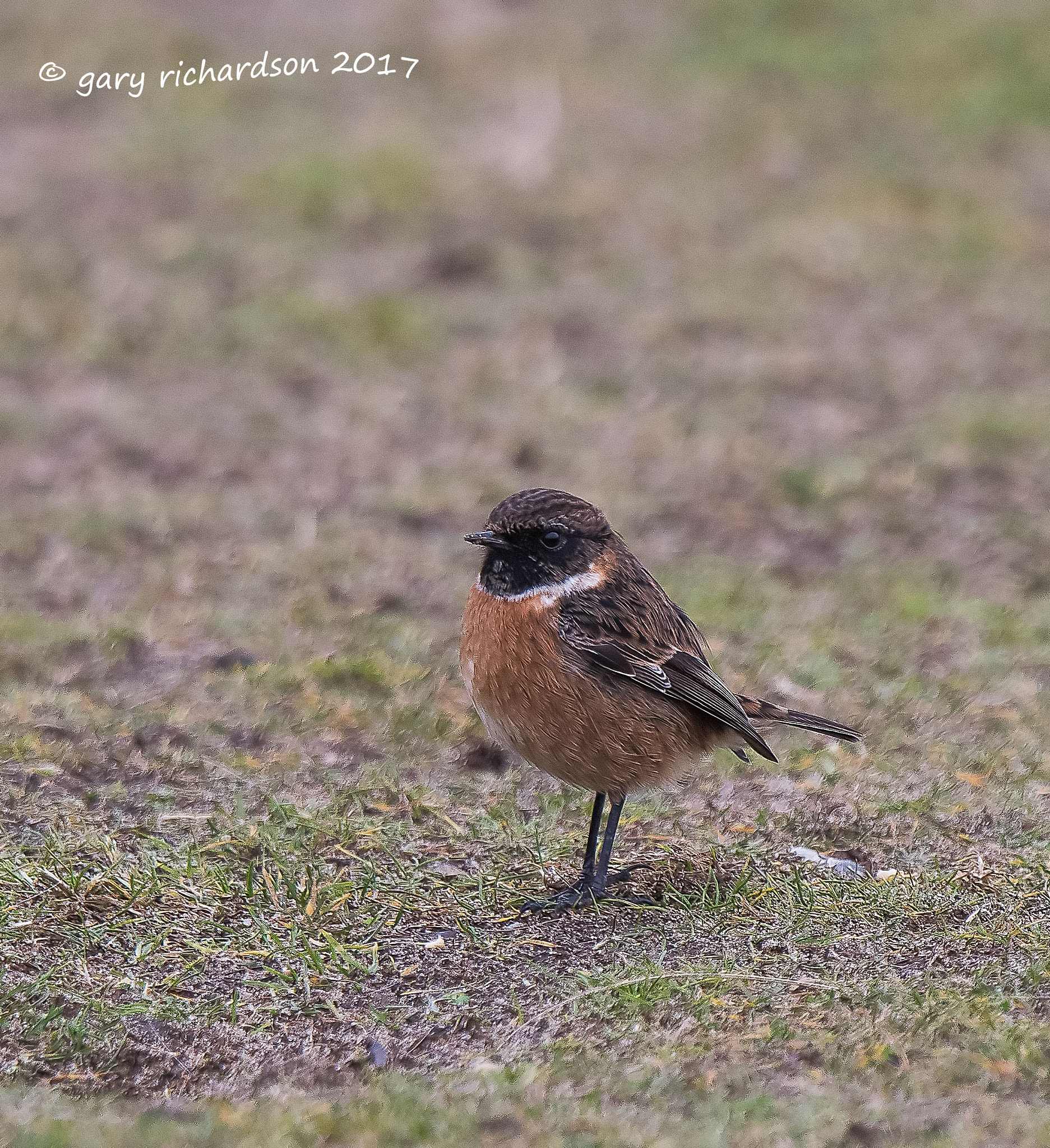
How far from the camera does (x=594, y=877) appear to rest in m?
5.22

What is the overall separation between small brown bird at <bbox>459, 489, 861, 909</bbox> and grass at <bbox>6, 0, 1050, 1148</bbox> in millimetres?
451

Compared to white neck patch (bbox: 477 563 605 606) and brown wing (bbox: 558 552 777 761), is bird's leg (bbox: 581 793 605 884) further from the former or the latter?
white neck patch (bbox: 477 563 605 606)

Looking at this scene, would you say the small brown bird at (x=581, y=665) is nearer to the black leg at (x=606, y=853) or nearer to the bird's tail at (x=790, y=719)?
the black leg at (x=606, y=853)

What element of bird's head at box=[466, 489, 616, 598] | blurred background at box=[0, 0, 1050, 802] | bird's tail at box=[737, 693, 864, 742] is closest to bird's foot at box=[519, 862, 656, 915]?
bird's tail at box=[737, 693, 864, 742]

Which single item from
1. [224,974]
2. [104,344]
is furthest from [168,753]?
[104,344]

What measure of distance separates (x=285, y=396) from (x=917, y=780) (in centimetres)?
589

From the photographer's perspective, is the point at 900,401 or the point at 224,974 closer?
the point at 224,974

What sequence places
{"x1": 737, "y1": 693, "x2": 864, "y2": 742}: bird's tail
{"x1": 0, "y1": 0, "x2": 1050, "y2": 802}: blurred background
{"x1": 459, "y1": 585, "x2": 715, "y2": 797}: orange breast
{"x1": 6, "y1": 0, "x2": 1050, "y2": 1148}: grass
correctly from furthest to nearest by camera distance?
{"x1": 0, "y1": 0, "x2": 1050, "y2": 802}: blurred background, {"x1": 737, "y1": 693, "x2": 864, "y2": 742}: bird's tail, {"x1": 459, "y1": 585, "x2": 715, "y2": 797}: orange breast, {"x1": 6, "y1": 0, "x2": 1050, "y2": 1148}: grass

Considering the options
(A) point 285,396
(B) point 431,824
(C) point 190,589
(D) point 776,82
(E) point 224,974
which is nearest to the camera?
(E) point 224,974

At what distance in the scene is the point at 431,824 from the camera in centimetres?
582

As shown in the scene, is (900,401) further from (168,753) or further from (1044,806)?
(168,753)

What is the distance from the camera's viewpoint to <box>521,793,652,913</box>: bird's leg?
204 inches

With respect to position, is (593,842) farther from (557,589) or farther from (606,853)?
(557,589)

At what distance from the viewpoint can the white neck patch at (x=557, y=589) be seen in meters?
5.24
